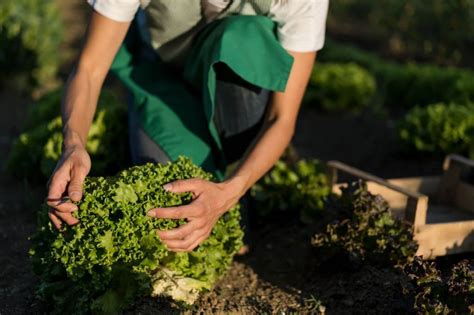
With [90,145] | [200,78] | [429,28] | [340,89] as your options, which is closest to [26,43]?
[90,145]

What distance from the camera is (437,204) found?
4.21 meters

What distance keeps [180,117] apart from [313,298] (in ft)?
4.15

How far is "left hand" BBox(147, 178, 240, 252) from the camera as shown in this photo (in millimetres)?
2809

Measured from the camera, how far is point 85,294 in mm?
2881

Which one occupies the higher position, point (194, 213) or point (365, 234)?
point (194, 213)

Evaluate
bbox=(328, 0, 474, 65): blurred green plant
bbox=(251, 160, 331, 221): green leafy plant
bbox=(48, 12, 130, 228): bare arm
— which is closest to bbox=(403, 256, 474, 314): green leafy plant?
bbox=(251, 160, 331, 221): green leafy plant

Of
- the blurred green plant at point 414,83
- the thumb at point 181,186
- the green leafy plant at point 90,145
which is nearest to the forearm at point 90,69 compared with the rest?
the thumb at point 181,186

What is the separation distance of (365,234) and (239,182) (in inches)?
28.2

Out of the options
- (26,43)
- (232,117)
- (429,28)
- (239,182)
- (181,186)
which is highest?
(181,186)

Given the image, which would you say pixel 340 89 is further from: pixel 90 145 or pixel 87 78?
pixel 87 78

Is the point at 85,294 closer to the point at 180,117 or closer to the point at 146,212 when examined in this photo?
the point at 146,212

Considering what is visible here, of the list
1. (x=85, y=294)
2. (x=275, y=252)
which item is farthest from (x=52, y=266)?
(x=275, y=252)

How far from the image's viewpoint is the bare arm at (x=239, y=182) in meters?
2.85

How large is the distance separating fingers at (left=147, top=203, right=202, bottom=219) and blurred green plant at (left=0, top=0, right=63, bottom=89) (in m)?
4.26
